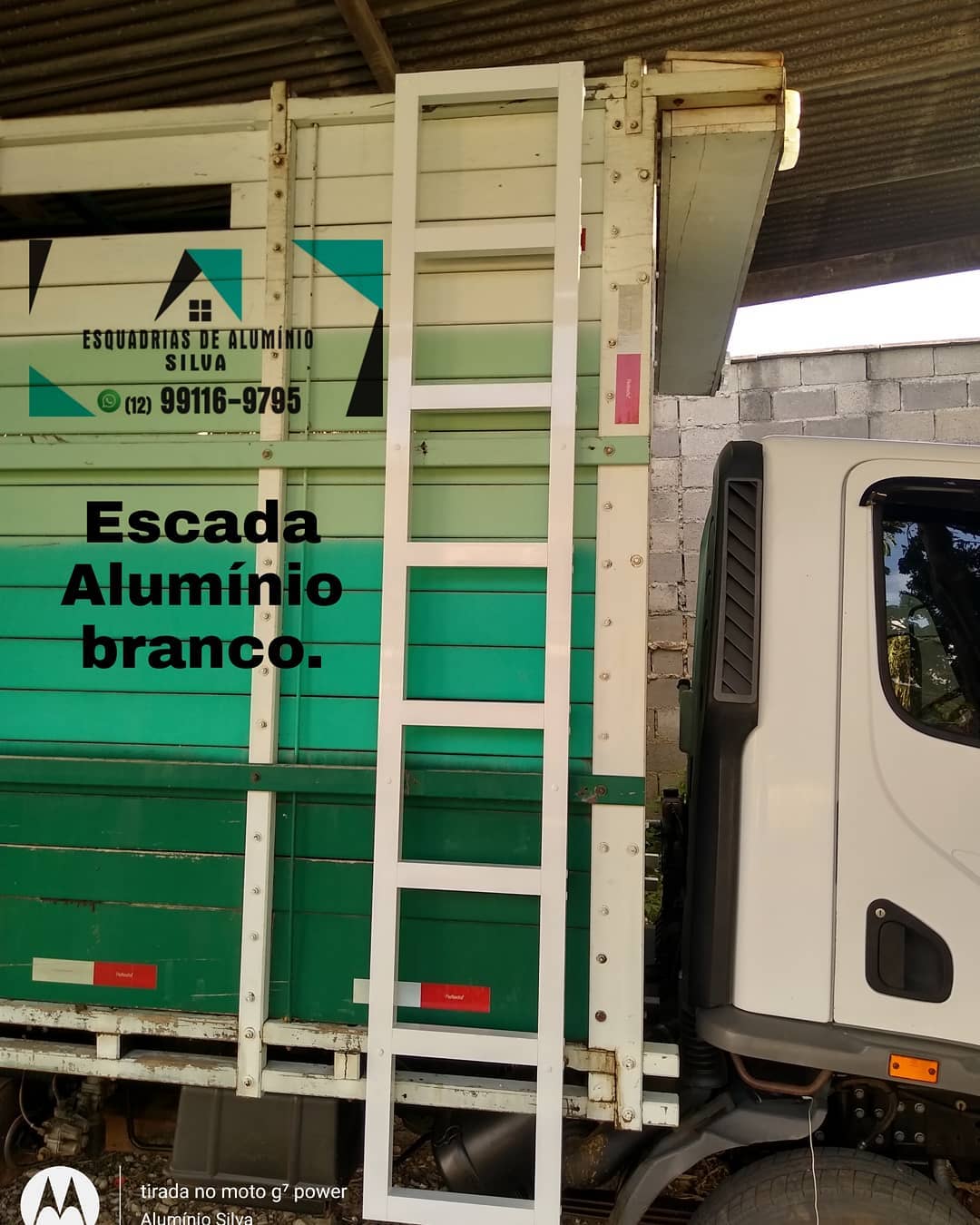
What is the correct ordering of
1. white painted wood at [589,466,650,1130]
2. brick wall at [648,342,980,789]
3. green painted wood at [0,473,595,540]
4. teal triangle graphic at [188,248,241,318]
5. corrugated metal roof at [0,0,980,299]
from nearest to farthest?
white painted wood at [589,466,650,1130], green painted wood at [0,473,595,540], teal triangle graphic at [188,248,241,318], corrugated metal roof at [0,0,980,299], brick wall at [648,342,980,789]

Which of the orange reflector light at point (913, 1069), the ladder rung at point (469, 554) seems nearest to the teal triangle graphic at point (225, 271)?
the ladder rung at point (469, 554)

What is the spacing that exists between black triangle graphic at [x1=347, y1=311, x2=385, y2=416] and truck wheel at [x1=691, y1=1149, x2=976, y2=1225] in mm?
1920

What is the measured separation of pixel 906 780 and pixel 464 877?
95cm

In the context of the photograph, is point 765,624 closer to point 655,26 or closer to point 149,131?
point 149,131

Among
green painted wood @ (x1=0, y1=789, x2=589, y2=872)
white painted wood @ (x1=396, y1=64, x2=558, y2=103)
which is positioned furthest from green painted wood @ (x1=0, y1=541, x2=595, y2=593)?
white painted wood @ (x1=396, y1=64, x2=558, y2=103)

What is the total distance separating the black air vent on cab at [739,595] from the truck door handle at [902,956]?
53 cm

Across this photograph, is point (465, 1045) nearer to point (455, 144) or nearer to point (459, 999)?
point (459, 999)

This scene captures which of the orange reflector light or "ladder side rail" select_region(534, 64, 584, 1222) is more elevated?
"ladder side rail" select_region(534, 64, 584, 1222)

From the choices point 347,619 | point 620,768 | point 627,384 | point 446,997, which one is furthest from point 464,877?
point 627,384

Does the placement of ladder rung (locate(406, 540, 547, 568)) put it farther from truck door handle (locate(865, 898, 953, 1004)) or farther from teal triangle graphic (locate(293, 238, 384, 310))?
truck door handle (locate(865, 898, 953, 1004))

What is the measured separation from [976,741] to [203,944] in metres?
1.77

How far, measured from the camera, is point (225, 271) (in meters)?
2.08

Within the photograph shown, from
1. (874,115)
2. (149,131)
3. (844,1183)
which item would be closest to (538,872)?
(844,1183)

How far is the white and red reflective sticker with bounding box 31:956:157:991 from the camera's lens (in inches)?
78.8
